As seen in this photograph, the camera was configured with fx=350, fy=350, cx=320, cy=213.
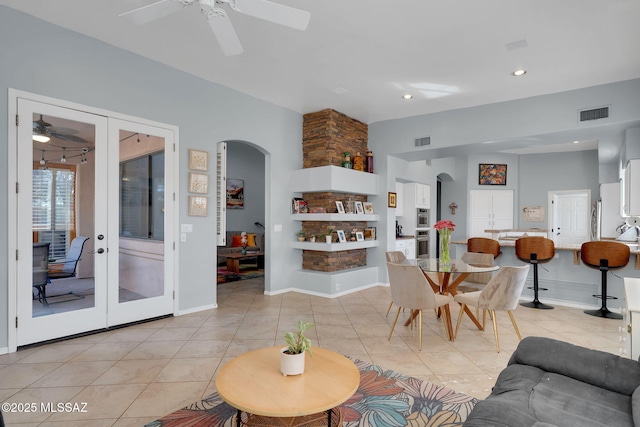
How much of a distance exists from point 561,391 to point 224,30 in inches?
125

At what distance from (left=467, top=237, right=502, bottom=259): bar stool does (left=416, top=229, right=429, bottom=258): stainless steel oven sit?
8.62 ft

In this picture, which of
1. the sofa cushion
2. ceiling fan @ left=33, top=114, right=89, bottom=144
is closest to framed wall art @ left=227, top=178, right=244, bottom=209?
ceiling fan @ left=33, top=114, right=89, bottom=144

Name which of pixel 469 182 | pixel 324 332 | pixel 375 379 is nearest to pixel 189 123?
pixel 324 332

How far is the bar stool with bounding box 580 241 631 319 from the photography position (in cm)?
445

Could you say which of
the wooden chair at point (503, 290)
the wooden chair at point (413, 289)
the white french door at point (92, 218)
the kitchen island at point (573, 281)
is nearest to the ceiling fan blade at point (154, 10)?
the white french door at point (92, 218)

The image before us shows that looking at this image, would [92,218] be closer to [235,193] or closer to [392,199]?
[392,199]

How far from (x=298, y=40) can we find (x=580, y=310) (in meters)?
5.19

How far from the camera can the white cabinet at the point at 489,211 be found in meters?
9.67

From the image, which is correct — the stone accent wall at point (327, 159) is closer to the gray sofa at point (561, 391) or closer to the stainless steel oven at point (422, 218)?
the stainless steel oven at point (422, 218)

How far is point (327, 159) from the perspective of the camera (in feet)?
19.6

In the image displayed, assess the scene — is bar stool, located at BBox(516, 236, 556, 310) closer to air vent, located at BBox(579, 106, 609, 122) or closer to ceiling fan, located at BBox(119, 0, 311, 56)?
air vent, located at BBox(579, 106, 609, 122)

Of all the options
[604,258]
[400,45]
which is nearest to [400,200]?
[604,258]

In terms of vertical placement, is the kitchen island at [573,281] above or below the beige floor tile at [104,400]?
above

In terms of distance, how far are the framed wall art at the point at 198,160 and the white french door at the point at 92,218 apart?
26 cm
